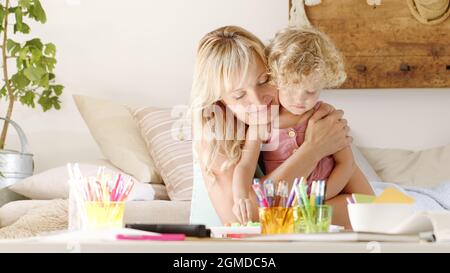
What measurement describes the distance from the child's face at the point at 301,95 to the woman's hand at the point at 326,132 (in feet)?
0.21

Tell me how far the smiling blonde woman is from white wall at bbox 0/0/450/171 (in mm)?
1594

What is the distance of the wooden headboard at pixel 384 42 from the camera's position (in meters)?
3.38

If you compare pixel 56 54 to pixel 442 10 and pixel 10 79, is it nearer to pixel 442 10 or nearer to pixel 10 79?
pixel 10 79

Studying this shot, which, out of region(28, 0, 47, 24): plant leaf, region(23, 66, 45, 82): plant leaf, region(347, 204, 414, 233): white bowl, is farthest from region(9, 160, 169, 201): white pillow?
region(347, 204, 414, 233): white bowl

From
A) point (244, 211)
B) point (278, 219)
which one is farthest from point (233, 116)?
point (278, 219)

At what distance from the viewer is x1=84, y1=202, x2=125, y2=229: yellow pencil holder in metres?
1.17

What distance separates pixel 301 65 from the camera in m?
1.76

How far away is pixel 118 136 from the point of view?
3207 mm

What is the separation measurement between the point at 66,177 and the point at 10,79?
22.4 inches

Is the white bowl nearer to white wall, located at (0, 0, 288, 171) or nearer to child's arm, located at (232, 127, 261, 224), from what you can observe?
child's arm, located at (232, 127, 261, 224)

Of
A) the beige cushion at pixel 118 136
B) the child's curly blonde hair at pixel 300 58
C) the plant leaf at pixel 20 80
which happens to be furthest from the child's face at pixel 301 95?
the plant leaf at pixel 20 80

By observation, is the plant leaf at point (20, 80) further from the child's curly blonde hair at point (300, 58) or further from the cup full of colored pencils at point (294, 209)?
the cup full of colored pencils at point (294, 209)
